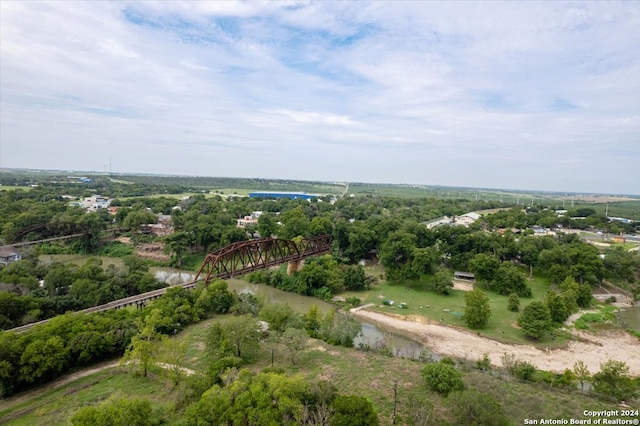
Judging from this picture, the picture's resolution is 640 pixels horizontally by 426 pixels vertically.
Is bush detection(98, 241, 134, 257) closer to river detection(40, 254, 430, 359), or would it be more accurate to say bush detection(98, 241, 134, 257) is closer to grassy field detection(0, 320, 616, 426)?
river detection(40, 254, 430, 359)

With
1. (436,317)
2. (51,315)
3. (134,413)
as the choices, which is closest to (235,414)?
(134,413)

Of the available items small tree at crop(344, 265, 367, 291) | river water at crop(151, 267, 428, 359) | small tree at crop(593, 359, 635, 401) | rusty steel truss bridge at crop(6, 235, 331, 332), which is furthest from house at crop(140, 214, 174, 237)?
small tree at crop(593, 359, 635, 401)

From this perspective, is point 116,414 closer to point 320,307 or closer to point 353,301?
point 320,307

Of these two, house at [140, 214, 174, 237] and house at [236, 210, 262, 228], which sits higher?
house at [236, 210, 262, 228]

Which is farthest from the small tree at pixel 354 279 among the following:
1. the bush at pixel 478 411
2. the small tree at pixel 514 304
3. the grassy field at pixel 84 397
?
the grassy field at pixel 84 397

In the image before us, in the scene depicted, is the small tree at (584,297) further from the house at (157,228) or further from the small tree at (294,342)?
the house at (157,228)

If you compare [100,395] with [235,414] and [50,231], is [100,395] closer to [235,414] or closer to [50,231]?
[235,414]
